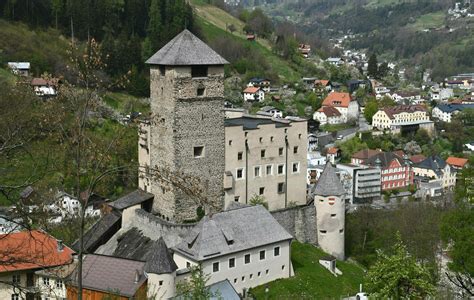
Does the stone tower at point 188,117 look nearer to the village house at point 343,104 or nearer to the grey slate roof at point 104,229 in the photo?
the grey slate roof at point 104,229

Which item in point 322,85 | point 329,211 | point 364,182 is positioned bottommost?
point 364,182

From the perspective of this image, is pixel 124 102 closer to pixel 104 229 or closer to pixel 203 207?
pixel 104 229

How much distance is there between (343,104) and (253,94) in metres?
15.8

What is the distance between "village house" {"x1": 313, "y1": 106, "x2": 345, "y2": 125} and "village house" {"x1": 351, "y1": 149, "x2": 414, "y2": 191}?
1834 cm

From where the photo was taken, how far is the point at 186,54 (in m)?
34.5

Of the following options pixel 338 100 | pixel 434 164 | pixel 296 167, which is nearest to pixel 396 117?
pixel 338 100

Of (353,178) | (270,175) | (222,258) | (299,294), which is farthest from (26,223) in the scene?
(353,178)

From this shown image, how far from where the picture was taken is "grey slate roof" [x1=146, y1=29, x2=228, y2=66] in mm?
34344

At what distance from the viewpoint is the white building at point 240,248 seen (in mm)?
30688

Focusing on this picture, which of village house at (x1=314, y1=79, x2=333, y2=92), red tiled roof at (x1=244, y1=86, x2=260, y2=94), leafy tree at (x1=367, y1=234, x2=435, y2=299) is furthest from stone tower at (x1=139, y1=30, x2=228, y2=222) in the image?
village house at (x1=314, y1=79, x2=333, y2=92)

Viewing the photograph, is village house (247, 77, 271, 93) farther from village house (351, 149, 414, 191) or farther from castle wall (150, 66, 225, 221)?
castle wall (150, 66, 225, 221)

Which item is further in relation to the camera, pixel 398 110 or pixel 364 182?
pixel 398 110

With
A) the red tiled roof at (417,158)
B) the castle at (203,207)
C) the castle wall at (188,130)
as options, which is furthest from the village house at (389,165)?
the castle wall at (188,130)

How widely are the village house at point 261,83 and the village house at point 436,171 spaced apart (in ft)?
99.0
